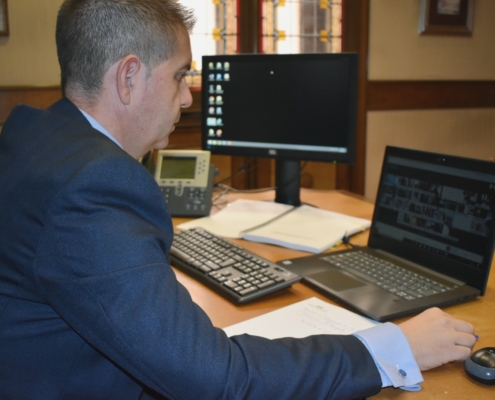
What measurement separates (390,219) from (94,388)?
81 cm

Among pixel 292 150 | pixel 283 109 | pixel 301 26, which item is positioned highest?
pixel 301 26

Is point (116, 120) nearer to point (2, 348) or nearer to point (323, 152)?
point (2, 348)

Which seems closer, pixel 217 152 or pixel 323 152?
pixel 323 152

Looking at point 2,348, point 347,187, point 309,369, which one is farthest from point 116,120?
point 347,187

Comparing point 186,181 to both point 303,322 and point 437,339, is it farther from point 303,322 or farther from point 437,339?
point 437,339

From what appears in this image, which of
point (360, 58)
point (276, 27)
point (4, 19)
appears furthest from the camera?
point (360, 58)

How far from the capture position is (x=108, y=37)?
892mm

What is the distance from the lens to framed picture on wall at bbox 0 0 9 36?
278 cm

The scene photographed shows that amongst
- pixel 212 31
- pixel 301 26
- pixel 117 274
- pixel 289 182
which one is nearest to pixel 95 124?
pixel 117 274

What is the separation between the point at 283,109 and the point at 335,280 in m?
0.78

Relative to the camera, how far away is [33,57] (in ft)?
9.55

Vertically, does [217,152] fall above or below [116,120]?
below

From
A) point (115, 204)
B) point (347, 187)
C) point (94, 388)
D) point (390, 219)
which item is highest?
point (115, 204)

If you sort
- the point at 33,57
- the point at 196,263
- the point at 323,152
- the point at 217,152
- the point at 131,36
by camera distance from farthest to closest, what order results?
the point at 33,57 < the point at 217,152 < the point at 323,152 < the point at 196,263 < the point at 131,36
